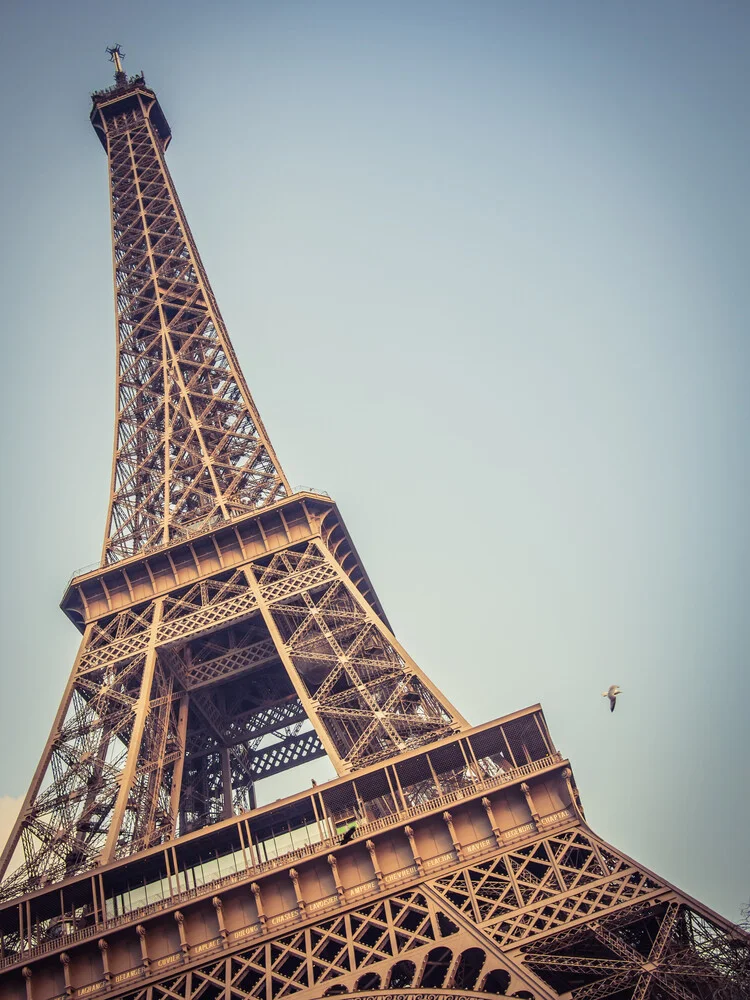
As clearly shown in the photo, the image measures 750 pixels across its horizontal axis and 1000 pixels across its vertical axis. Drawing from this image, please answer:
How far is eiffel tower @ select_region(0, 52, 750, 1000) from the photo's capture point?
22.3 metres

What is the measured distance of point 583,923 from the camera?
21.8m

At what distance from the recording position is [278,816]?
90.0ft

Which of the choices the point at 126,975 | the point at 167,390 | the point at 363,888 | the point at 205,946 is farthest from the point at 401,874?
the point at 167,390

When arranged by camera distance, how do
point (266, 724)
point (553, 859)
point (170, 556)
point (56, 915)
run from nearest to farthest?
point (553, 859)
point (56, 915)
point (170, 556)
point (266, 724)

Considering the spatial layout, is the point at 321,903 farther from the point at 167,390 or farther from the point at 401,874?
the point at 167,390

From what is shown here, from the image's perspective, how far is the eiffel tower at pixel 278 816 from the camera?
2231 centimetres

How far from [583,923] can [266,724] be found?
21.6 metres

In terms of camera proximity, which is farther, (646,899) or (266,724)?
(266,724)

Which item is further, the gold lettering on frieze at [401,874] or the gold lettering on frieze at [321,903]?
the gold lettering on frieze at [401,874]

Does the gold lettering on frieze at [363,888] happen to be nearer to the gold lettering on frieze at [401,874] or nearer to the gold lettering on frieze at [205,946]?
the gold lettering on frieze at [401,874]

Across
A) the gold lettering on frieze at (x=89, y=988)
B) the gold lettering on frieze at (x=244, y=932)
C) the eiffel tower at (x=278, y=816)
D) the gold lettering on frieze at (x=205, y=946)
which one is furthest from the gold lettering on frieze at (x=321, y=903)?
the gold lettering on frieze at (x=89, y=988)

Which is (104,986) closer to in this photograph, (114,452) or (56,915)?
(56,915)

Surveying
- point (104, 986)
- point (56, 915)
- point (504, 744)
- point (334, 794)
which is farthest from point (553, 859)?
point (56, 915)

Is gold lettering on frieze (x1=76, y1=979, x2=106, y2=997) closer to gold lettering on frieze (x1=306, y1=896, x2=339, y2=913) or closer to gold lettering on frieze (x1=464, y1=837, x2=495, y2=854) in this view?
gold lettering on frieze (x1=306, y1=896, x2=339, y2=913)
